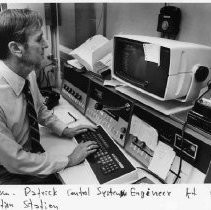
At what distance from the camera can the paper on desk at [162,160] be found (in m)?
0.96

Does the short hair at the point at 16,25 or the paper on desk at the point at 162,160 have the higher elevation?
the short hair at the point at 16,25

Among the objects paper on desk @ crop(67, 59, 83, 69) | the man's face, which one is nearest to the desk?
paper on desk @ crop(67, 59, 83, 69)

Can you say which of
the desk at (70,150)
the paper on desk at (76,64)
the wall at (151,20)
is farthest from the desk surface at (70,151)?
the wall at (151,20)

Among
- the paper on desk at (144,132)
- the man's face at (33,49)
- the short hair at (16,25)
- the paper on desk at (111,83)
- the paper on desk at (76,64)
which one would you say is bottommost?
the paper on desk at (144,132)

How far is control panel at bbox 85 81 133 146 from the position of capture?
1.17 m

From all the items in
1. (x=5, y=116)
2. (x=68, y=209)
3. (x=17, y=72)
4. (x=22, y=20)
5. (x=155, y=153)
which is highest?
(x=22, y=20)

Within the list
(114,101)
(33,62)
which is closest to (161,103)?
(114,101)

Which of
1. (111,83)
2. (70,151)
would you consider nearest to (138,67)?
(111,83)

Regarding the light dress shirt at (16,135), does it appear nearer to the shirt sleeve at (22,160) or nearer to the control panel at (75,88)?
the shirt sleeve at (22,160)

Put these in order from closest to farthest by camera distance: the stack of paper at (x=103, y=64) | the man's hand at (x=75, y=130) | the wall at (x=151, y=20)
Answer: the wall at (x=151, y=20)
the man's hand at (x=75, y=130)
the stack of paper at (x=103, y=64)

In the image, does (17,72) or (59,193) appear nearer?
(59,193)

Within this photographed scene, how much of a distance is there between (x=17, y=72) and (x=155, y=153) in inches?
26.5

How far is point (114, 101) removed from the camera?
122cm

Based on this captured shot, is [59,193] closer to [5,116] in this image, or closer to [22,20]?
[5,116]
